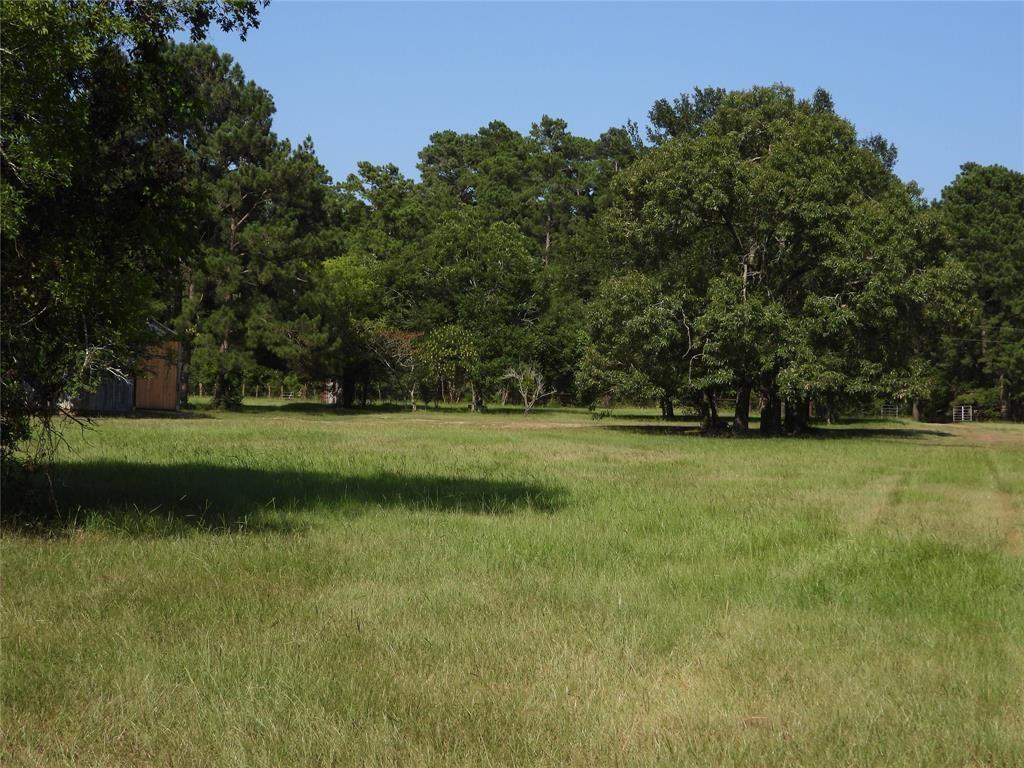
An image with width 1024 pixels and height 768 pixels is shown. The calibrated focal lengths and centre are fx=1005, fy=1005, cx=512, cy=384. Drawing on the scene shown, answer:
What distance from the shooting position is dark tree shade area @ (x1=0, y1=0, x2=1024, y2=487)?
1002 cm

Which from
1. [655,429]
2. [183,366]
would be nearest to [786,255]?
[655,429]

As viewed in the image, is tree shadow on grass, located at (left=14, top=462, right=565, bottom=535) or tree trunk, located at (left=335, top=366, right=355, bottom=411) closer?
tree shadow on grass, located at (left=14, top=462, right=565, bottom=535)

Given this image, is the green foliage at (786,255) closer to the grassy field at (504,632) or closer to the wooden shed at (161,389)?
the grassy field at (504,632)

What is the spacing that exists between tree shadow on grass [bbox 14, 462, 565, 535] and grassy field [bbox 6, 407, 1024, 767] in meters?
0.09

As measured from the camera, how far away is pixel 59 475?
14.2 meters

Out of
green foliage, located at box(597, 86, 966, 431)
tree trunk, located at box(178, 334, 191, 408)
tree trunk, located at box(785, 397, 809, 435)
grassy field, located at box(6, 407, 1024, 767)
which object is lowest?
grassy field, located at box(6, 407, 1024, 767)

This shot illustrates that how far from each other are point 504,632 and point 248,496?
7840 millimetres

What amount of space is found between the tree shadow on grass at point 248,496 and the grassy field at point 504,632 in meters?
0.09

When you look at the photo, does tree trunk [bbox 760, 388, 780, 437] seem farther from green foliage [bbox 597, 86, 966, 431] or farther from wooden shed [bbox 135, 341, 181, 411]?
wooden shed [bbox 135, 341, 181, 411]

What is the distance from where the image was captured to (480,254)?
6081 centimetres

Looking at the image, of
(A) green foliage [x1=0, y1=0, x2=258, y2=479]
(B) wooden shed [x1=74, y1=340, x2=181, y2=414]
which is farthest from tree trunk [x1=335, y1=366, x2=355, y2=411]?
(A) green foliage [x1=0, y1=0, x2=258, y2=479]

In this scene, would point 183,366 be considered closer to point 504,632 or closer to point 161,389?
point 161,389

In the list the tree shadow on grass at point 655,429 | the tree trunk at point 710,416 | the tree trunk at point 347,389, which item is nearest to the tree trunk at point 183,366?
the tree trunk at point 347,389

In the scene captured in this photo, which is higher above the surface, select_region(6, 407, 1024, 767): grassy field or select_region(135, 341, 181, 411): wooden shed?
select_region(135, 341, 181, 411): wooden shed
